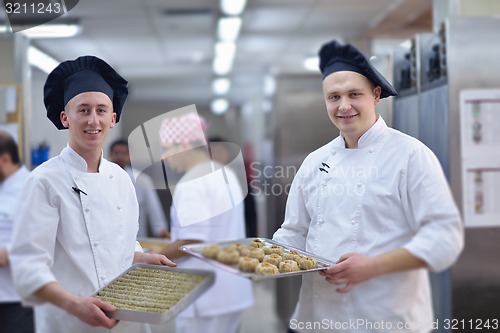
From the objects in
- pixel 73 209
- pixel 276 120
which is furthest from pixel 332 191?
pixel 276 120

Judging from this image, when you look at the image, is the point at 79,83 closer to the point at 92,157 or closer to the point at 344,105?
the point at 92,157

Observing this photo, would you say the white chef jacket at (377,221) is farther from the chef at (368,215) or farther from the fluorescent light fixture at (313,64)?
the fluorescent light fixture at (313,64)

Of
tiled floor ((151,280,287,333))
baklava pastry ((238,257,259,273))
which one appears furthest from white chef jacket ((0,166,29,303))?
tiled floor ((151,280,287,333))

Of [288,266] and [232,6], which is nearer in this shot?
[288,266]

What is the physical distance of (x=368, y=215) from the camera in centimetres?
121

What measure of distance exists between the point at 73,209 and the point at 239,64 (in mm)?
4620

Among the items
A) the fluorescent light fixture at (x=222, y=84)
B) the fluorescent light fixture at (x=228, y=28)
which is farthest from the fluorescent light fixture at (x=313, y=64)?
the fluorescent light fixture at (x=222, y=84)

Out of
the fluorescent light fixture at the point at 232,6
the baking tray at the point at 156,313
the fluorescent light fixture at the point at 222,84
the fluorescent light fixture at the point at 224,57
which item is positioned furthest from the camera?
the fluorescent light fixture at the point at 222,84

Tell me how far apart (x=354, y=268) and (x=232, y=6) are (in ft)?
8.45

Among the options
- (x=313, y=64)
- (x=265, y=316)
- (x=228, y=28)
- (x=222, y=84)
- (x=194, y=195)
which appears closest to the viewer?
(x=194, y=195)

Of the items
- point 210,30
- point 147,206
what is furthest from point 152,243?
point 210,30

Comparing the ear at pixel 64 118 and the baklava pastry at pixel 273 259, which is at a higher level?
the ear at pixel 64 118

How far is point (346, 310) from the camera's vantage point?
1265 millimetres

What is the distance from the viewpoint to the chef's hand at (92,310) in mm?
1151
